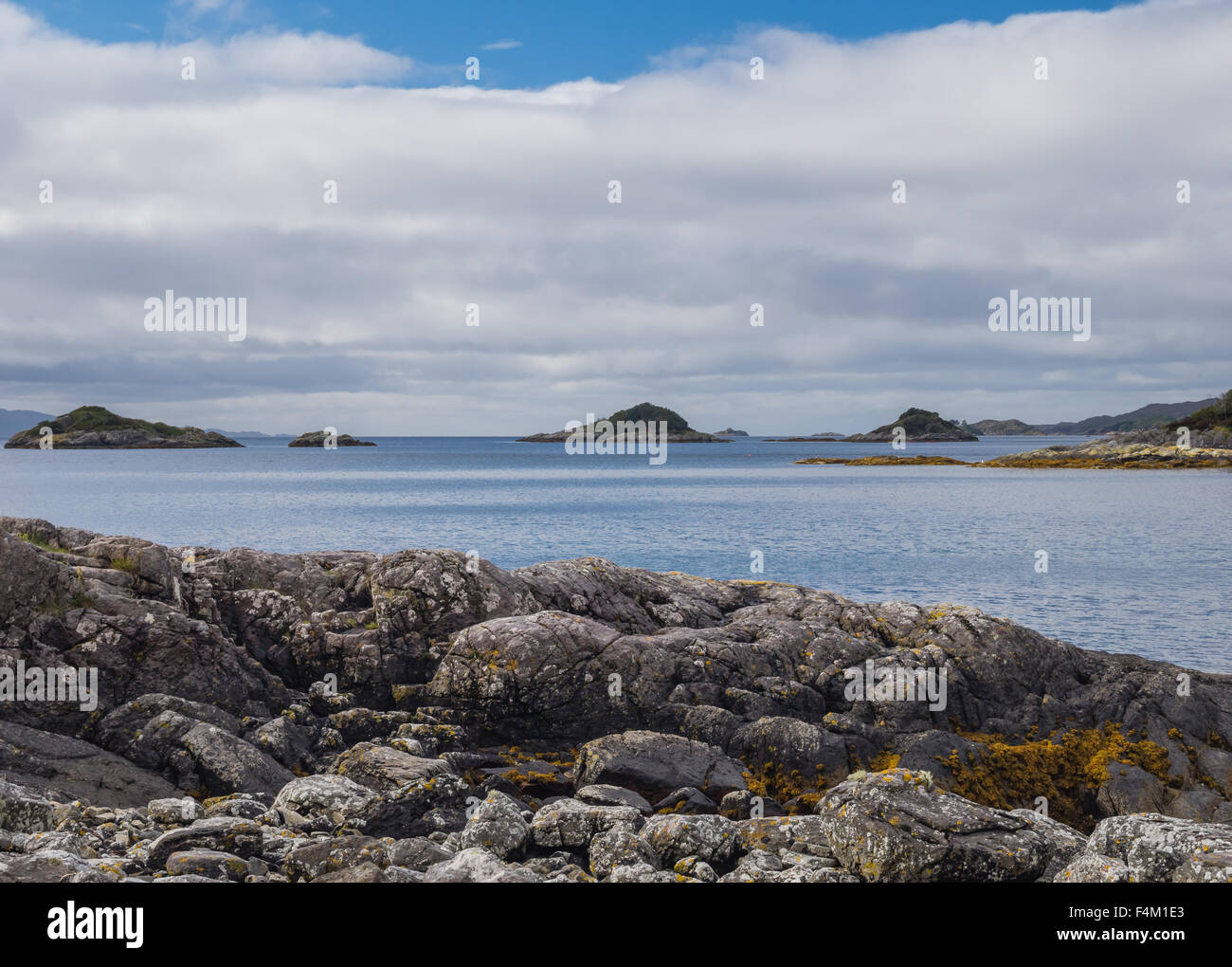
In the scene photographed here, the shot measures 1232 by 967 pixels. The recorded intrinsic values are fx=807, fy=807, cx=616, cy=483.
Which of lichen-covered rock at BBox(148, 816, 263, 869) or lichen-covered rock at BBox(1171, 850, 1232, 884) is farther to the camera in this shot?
lichen-covered rock at BBox(148, 816, 263, 869)

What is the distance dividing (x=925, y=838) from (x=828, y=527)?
70.4 metres

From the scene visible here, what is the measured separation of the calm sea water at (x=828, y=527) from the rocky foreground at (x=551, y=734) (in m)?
16.8

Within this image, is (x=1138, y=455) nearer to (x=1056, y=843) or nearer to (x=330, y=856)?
(x=1056, y=843)

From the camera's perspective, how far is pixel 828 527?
78.7 metres

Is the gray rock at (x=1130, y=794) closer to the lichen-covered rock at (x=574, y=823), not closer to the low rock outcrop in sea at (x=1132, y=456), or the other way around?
the lichen-covered rock at (x=574, y=823)

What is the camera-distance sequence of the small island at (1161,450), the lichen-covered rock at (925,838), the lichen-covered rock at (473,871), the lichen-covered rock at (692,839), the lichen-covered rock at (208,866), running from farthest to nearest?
the small island at (1161,450), the lichen-covered rock at (692,839), the lichen-covered rock at (925,838), the lichen-covered rock at (208,866), the lichen-covered rock at (473,871)

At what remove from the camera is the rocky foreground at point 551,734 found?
1060 cm

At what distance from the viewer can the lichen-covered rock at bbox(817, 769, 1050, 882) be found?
10.1m

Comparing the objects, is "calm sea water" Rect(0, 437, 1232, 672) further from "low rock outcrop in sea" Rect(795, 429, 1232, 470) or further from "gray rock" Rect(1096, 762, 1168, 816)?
"gray rock" Rect(1096, 762, 1168, 816)

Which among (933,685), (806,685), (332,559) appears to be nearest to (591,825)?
(806,685)

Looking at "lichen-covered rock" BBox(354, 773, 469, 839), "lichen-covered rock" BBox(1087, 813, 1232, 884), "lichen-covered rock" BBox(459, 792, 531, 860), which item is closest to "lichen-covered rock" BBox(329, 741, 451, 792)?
"lichen-covered rock" BBox(354, 773, 469, 839)

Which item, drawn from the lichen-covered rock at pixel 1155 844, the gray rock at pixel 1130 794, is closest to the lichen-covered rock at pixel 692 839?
the lichen-covered rock at pixel 1155 844

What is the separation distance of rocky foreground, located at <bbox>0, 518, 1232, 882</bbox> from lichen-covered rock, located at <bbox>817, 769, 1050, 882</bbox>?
0.04 meters
